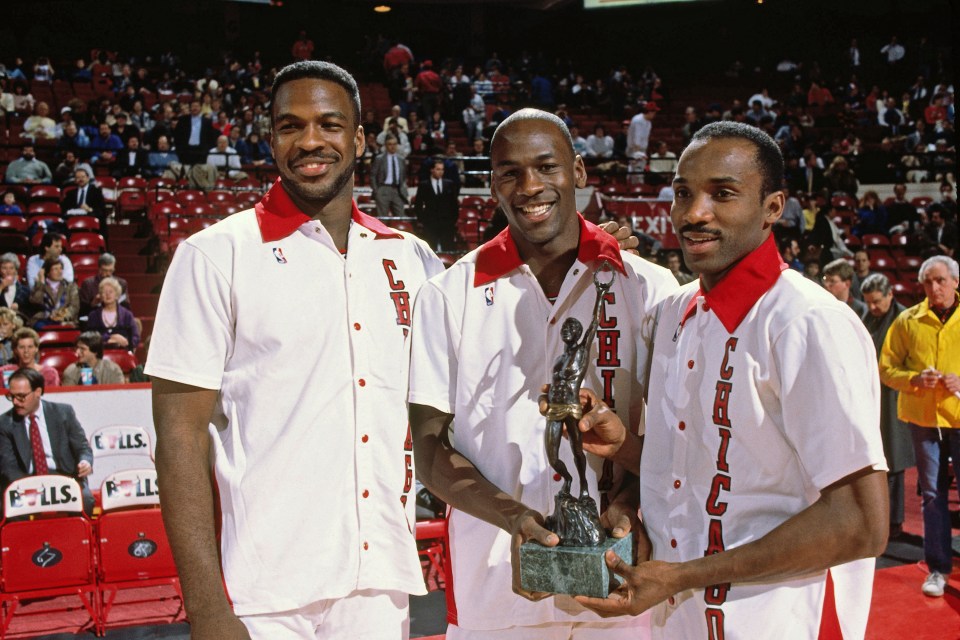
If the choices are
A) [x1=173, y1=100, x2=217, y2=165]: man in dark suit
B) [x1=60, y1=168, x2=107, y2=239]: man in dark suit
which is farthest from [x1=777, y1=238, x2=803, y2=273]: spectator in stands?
[x1=60, y1=168, x2=107, y2=239]: man in dark suit

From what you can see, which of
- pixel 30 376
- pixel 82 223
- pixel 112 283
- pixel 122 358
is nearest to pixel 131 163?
pixel 82 223

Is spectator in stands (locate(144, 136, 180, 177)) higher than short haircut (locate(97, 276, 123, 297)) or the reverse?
higher

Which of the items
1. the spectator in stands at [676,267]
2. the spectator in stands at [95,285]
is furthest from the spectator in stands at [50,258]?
the spectator in stands at [676,267]

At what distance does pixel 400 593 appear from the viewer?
2363 millimetres

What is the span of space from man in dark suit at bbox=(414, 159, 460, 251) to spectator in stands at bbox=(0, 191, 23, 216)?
536cm

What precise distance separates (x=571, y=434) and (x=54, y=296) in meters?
9.96

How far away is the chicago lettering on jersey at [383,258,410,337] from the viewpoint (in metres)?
2.42

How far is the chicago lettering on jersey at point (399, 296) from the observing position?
7.95ft

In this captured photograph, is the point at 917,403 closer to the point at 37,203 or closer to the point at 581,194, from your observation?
the point at 581,194

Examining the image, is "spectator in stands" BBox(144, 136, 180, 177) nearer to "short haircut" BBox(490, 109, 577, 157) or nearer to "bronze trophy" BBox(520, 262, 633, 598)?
"short haircut" BBox(490, 109, 577, 157)

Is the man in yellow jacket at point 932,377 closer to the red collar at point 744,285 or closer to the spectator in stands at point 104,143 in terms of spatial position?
the red collar at point 744,285

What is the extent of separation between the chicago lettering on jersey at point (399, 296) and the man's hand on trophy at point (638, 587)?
837 millimetres

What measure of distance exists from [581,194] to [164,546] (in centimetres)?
1041

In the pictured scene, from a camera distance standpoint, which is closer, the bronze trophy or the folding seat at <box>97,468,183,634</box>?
the bronze trophy
